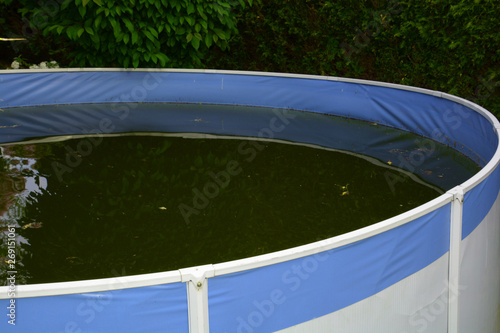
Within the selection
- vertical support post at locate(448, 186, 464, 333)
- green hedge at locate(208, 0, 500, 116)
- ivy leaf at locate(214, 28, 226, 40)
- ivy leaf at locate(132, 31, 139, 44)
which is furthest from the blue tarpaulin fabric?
ivy leaf at locate(214, 28, 226, 40)

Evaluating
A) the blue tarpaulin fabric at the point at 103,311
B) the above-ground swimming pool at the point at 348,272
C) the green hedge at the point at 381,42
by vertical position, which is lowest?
the blue tarpaulin fabric at the point at 103,311

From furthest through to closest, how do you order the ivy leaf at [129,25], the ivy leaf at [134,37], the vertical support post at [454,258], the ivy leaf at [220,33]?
the ivy leaf at [220,33] → the ivy leaf at [134,37] → the ivy leaf at [129,25] → the vertical support post at [454,258]

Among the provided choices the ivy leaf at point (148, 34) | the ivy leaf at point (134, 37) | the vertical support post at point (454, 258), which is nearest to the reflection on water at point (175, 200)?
the vertical support post at point (454, 258)

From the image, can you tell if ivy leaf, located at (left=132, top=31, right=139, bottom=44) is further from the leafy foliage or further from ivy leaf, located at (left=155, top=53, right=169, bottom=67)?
ivy leaf, located at (left=155, top=53, right=169, bottom=67)

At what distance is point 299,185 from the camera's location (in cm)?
741

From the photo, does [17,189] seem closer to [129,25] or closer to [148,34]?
[129,25]

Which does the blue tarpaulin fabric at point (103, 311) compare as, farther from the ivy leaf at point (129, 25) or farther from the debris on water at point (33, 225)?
the ivy leaf at point (129, 25)

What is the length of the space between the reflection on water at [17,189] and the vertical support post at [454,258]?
128 inches

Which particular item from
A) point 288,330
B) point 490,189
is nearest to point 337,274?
point 288,330

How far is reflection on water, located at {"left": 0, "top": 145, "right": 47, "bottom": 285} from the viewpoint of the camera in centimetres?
552

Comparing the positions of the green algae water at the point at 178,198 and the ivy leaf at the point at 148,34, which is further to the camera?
the ivy leaf at the point at 148,34

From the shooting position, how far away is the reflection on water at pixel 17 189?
217 inches

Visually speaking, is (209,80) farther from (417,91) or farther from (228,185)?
(228,185)

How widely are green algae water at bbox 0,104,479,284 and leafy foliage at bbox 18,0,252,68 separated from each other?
8.43 ft
